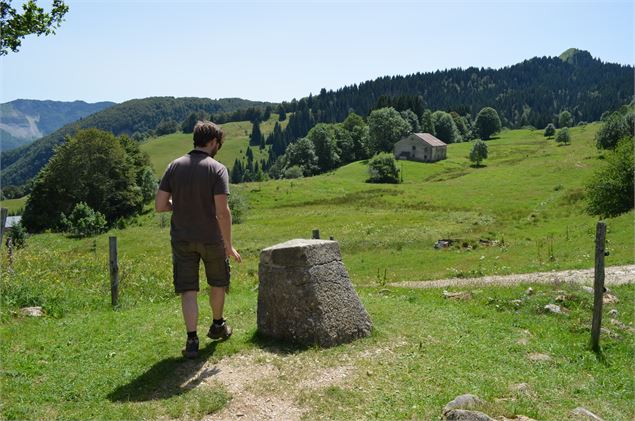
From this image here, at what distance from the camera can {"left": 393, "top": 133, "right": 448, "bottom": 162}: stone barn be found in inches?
5059

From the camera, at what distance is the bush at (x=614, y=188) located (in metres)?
42.5

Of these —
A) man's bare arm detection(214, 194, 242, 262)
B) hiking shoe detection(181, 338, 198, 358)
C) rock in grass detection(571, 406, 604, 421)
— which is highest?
man's bare arm detection(214, 194, 242, 262)

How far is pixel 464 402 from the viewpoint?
734 cm

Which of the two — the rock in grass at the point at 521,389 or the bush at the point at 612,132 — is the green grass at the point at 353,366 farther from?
the bush at the point at 612,132

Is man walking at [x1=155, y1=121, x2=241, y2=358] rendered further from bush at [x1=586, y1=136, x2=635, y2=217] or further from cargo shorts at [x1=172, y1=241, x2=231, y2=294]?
bush at [x1=586, y1=136, x2=635, y2=217]

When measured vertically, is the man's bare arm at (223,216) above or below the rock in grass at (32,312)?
above

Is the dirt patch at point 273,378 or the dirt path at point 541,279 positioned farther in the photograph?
the dirt path at point 541,279

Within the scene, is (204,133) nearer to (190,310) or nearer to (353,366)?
(190,310)

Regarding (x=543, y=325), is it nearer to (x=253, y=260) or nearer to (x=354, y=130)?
(x=253, y=260)

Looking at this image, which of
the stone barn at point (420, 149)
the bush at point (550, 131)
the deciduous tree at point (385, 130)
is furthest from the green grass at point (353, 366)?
the bush at point (550, 131)

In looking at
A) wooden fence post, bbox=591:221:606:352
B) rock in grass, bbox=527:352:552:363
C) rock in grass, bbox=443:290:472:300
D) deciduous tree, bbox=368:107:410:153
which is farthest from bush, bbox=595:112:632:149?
rock in grass, bbox=527:352:552:363

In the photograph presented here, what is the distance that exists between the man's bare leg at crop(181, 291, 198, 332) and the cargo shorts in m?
0.12

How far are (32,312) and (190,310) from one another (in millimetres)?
6325

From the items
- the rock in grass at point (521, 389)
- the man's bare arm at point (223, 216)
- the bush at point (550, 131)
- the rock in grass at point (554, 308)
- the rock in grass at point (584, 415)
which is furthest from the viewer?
the bush at point (550, 131)
